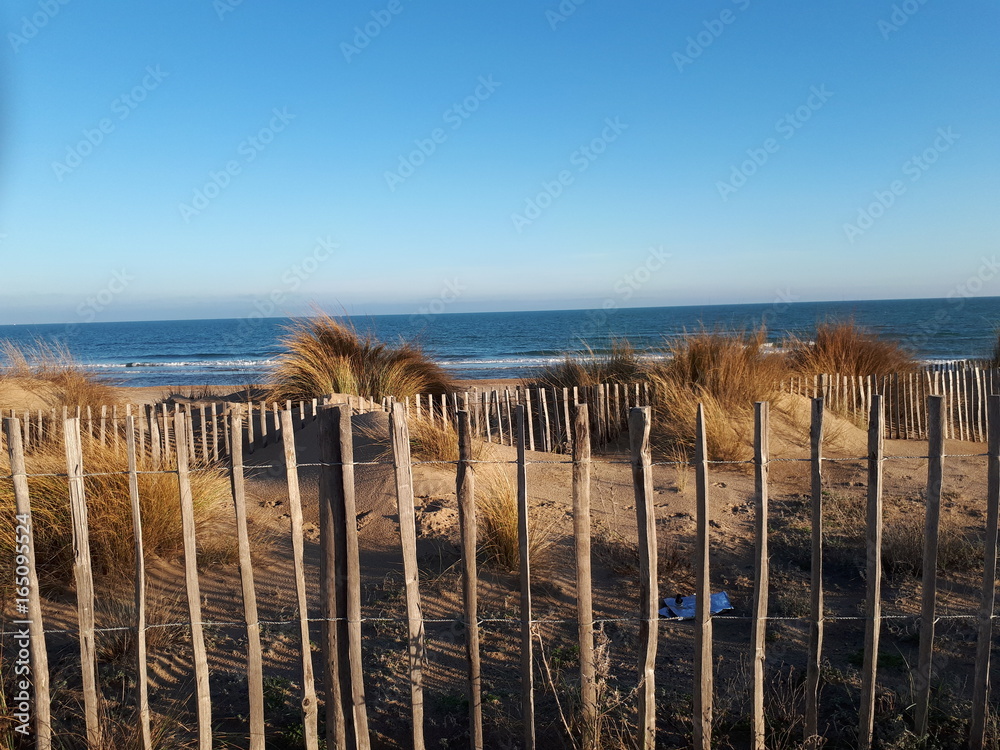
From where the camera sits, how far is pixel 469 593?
2885mm

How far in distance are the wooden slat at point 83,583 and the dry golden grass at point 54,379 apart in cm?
924

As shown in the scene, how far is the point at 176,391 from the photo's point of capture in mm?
18562

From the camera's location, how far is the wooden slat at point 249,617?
2886 mm

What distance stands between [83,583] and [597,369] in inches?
352

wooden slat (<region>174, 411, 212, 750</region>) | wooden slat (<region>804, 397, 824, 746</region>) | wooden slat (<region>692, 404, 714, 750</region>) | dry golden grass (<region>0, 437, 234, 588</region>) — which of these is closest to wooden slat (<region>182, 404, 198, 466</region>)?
dry golden grass (<region>0, 437, 234, 588</region>)

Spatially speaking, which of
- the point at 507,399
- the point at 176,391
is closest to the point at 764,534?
the point at 507,399

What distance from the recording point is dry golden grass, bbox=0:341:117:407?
1138 cm

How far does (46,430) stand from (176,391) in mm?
9300

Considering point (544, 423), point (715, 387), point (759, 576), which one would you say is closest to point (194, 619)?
point (759, 576)

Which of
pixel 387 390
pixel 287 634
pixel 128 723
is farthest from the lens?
pixel 387 390

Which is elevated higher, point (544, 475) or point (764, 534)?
point (764, 534)

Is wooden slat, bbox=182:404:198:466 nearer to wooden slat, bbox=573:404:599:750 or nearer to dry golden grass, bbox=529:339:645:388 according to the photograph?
wooden slat, bbox=573:404:599:750

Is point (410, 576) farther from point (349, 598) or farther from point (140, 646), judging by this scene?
point (140, 646)

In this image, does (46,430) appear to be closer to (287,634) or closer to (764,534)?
(287,634)
